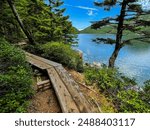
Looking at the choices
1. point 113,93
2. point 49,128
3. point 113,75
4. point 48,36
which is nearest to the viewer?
point 49,128

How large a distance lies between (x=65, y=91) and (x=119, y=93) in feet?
5.78

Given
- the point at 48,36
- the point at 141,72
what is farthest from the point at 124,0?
the point at 141,72

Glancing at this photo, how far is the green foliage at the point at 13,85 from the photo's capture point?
389cm

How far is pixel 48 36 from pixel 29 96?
7.92m

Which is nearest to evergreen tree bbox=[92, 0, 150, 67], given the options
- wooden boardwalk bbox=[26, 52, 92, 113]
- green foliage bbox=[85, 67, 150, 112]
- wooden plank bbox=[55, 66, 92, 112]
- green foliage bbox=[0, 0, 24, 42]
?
green foliage bbox=[85, 67, 150, 112]

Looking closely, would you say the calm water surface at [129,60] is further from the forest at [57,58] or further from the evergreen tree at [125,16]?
the forest at [57,58]

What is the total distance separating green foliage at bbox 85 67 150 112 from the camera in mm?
4936

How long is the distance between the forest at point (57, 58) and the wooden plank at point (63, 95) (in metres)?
0.55

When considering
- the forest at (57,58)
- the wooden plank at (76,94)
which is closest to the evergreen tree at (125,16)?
the forest at (57,58)

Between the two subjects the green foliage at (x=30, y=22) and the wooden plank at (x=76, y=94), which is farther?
the green foliage at (x=30, y=22)

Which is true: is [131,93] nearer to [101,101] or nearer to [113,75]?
[101,101]

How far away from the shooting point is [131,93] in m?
5.54

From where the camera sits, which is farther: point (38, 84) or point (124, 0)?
point (124, 0)

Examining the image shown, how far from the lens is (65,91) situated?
451 centimetres
